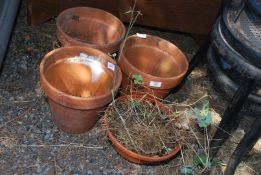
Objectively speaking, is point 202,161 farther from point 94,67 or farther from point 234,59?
point 94,67

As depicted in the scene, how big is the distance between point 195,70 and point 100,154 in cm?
121

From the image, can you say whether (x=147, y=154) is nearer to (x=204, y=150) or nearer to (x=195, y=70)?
(x=204, y=150)

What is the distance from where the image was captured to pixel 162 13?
10.4 feet

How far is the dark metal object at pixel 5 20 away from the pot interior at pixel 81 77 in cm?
45

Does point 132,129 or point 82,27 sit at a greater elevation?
point 82,27

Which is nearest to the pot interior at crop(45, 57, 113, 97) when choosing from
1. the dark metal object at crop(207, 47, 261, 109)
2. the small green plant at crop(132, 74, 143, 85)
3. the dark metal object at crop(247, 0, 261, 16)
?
the small green plant at crop(132, 74, 143, 85)

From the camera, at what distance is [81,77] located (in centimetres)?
260

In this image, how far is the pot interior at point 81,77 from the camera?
8.33ft

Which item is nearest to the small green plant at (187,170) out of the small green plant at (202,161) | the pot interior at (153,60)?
the small green plant at (202,161)

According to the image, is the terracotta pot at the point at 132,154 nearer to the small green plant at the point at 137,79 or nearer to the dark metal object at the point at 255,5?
the small green plant at the point at 137,79

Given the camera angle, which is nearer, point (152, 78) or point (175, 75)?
point (152, 78)

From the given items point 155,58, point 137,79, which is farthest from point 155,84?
point 155,58

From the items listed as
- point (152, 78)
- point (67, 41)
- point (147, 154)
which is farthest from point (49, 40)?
point (147, 154)

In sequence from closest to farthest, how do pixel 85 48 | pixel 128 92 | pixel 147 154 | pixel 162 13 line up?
pixel 147 154
pixel 85 48
pixel 128 92
pixel 162 13
